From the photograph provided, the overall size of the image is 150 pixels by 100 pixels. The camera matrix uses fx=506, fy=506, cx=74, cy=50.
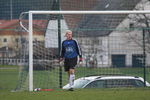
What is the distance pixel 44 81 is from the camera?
1573cm

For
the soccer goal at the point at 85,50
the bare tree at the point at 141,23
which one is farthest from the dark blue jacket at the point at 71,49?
the bare tree at the point at 141,23

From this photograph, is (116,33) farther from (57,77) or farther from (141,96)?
(141,96)

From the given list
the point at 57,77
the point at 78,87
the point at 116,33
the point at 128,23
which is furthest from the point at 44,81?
the point at 128,23

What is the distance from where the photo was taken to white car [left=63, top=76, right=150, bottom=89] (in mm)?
14047

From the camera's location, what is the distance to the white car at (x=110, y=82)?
14047 mm

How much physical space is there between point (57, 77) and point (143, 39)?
2.80m

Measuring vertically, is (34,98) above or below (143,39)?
below

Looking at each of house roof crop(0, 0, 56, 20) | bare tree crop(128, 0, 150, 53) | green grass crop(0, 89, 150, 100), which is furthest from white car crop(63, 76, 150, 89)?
house roof crop(0, 0, 56, 20)

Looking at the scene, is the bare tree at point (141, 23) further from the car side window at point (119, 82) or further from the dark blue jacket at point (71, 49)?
the dark blue jacket at point (71, 49)

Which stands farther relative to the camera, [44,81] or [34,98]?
[44,81]

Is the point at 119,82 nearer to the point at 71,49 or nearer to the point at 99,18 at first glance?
the point at 71,49

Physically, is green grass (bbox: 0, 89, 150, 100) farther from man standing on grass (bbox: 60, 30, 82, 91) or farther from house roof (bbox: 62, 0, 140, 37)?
house roof (bbox: 62, 0, 140, 37)

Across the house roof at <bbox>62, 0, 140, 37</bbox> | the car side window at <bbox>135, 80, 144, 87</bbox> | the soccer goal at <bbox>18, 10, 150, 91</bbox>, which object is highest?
the house roof at <bbox>62, 0, 140, 37</bbox>

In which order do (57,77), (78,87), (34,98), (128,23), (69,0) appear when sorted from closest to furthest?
(34,98) → (78,87) → (57,77) → (69,0) → (128,23)
